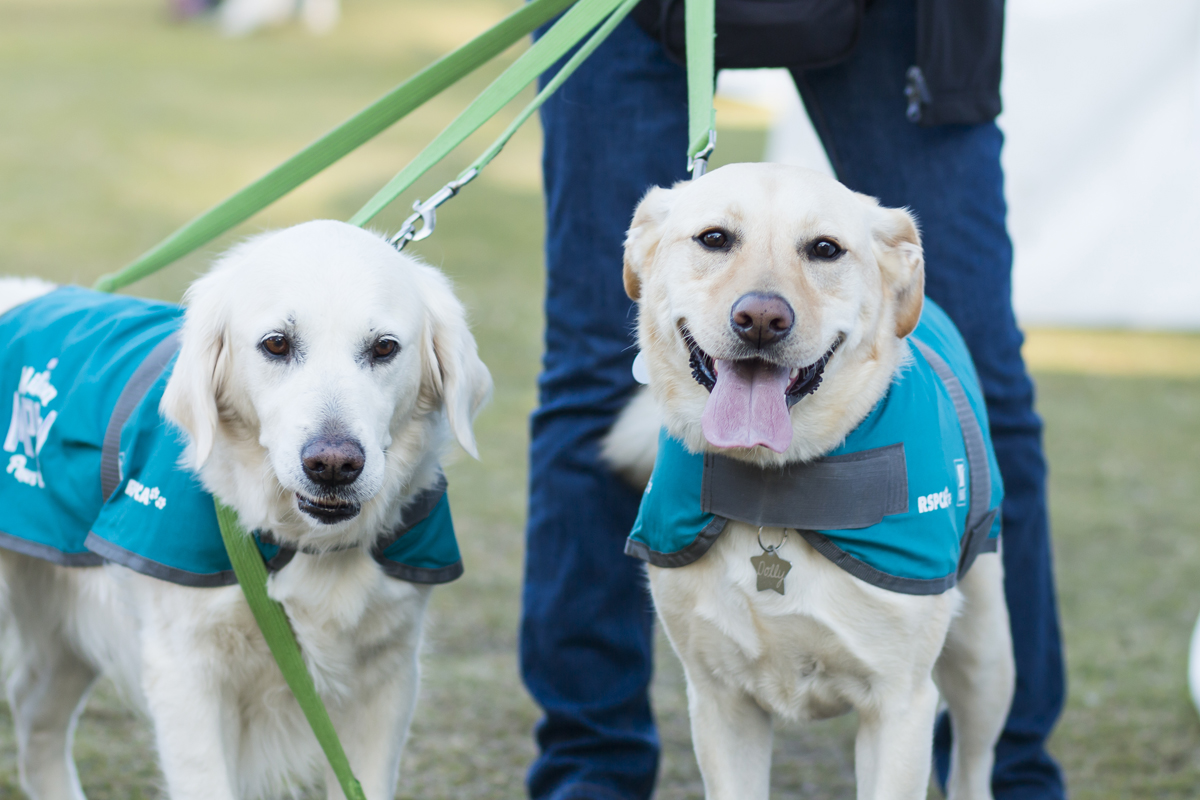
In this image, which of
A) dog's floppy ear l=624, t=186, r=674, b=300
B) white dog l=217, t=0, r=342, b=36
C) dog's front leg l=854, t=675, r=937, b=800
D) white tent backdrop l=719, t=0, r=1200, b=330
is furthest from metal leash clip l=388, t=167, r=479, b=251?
white dog l=217, t=0, r=342, b=36

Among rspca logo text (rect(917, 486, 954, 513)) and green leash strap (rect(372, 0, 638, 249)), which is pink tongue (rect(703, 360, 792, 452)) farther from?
green leash strap (rect(372, 0, 638, 249))

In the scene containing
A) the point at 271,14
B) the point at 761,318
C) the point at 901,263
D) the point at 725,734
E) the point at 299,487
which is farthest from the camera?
the point at 271,14

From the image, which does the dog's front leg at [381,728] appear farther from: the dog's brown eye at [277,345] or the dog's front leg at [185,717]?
the dog's brown eye at [277,345]

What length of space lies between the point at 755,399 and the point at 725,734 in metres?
0.63

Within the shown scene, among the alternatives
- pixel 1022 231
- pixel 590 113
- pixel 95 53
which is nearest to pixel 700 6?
pixel 590 113

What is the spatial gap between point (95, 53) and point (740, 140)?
9.27m

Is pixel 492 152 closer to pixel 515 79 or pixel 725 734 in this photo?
pixel 515 79

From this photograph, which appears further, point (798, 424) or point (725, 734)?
point (725, 734)

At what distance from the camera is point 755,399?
6.21 feet

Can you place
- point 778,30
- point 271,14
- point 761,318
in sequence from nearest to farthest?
point 761,318 < point 778,30 < point 271,14

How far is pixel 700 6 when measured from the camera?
207cm

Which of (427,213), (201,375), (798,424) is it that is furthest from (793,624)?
(201,375)

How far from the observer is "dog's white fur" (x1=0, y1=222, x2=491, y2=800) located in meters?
2.00

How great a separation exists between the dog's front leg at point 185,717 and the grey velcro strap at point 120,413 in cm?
29
